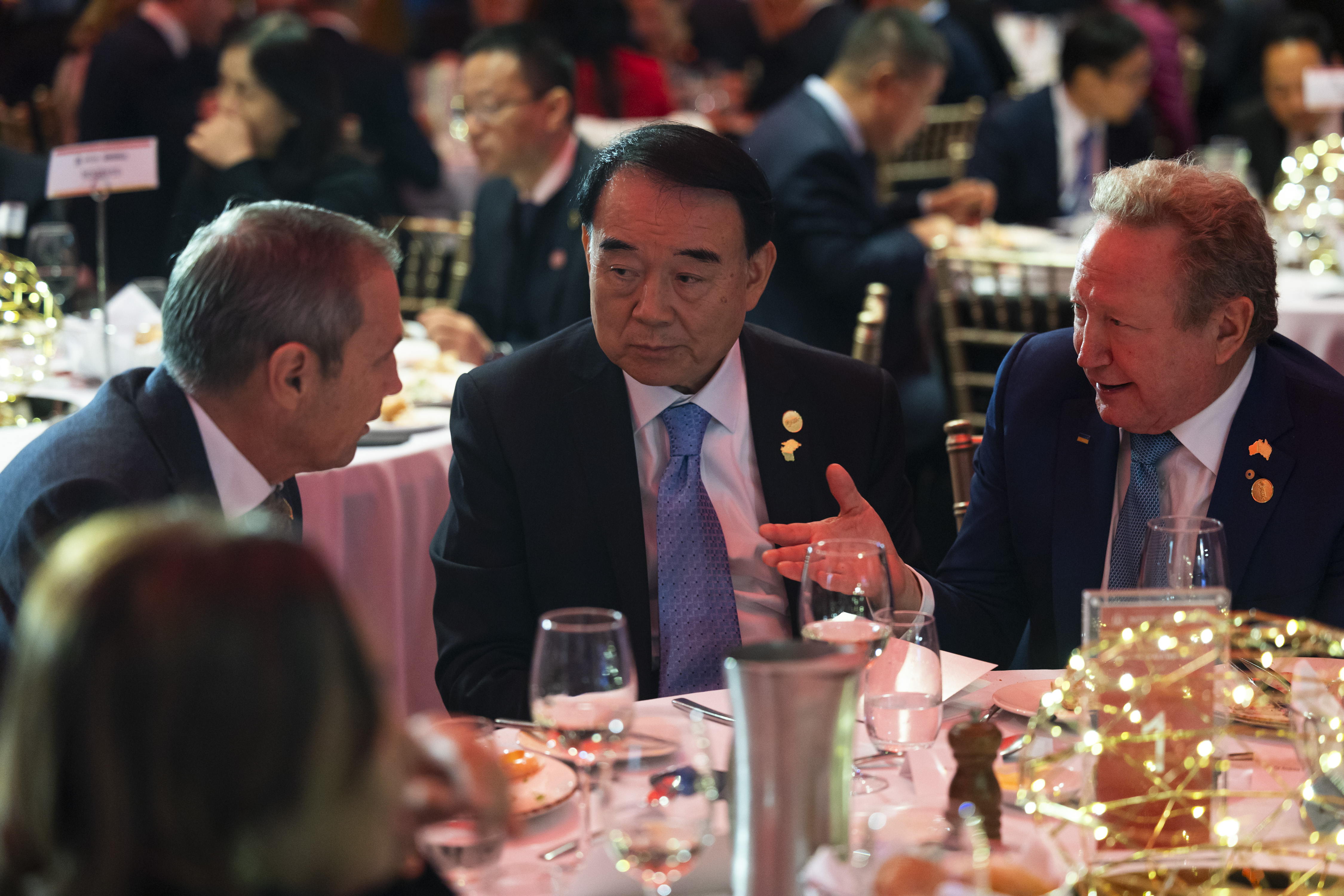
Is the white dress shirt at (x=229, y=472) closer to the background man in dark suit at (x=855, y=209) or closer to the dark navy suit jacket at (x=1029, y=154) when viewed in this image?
the background man in dark suit at (x=855, y=209)

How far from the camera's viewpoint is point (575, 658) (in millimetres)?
1311

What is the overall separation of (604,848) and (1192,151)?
1.68 metres

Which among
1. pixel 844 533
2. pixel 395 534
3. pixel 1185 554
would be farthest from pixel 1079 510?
pixel 395 534

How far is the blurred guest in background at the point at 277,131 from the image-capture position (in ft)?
16.3

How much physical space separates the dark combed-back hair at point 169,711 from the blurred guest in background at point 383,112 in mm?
6391

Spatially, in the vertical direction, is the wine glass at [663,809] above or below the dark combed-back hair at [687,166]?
below

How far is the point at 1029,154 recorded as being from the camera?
21.4ft

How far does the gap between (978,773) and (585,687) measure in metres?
0.39

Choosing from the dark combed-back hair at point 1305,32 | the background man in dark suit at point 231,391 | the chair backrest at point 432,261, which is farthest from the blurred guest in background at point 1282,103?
the background man in dark suit at point 231,391

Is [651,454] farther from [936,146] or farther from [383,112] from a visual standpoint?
[936,146]

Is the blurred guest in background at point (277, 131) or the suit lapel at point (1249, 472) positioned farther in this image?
the blurred guest in background at point (277, 131)

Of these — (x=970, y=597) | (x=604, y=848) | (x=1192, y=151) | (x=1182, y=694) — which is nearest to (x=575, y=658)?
(x=604, y=848)

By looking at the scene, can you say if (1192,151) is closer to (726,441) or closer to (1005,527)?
(1005,527)

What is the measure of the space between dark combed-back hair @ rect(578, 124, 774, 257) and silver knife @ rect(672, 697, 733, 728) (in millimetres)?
870
